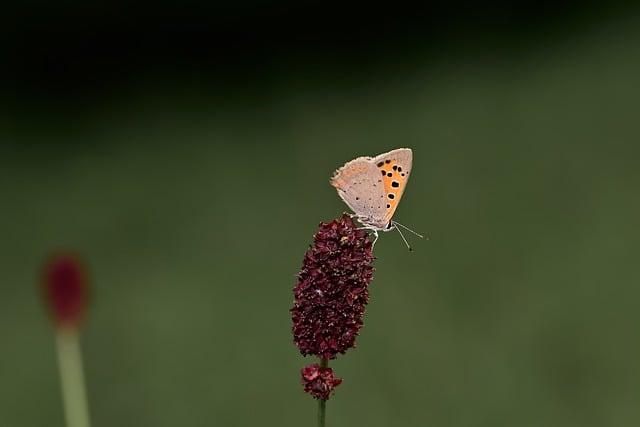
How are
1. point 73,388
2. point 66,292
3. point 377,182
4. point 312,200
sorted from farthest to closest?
1. point 312,200
2. point 377,182
3. point 66,292
4. point 73,388

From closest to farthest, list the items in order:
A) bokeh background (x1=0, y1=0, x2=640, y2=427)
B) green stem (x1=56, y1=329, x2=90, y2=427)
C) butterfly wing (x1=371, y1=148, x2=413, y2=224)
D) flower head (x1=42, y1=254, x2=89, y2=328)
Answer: green stem (x1=56, y1=329, x2=90, y2=427)
flower head (x1=42, y1=254, x2=89, y2=328)
butterfly wing (x1=371, y1=148, x2=413, y2=224)
bokeh background (x1=0, y1=0, x2=640, y2=427)

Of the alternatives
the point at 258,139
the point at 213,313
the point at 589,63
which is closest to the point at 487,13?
the point at 589,63

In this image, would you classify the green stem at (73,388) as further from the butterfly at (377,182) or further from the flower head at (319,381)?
the butterfly at (377,182)

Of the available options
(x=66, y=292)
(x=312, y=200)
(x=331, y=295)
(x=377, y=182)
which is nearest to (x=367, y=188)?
(x=377, y=182)

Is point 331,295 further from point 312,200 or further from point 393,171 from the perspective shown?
point 312,200

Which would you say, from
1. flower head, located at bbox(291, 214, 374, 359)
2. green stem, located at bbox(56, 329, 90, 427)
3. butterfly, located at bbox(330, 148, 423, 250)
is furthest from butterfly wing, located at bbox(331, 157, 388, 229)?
green stem, located at bbox(56, 329, 90, 427)

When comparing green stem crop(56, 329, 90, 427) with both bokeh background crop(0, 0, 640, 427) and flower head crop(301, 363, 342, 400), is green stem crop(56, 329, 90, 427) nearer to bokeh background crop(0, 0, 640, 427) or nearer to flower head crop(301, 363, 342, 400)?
flower head crop(301, 363, 342, 400)
